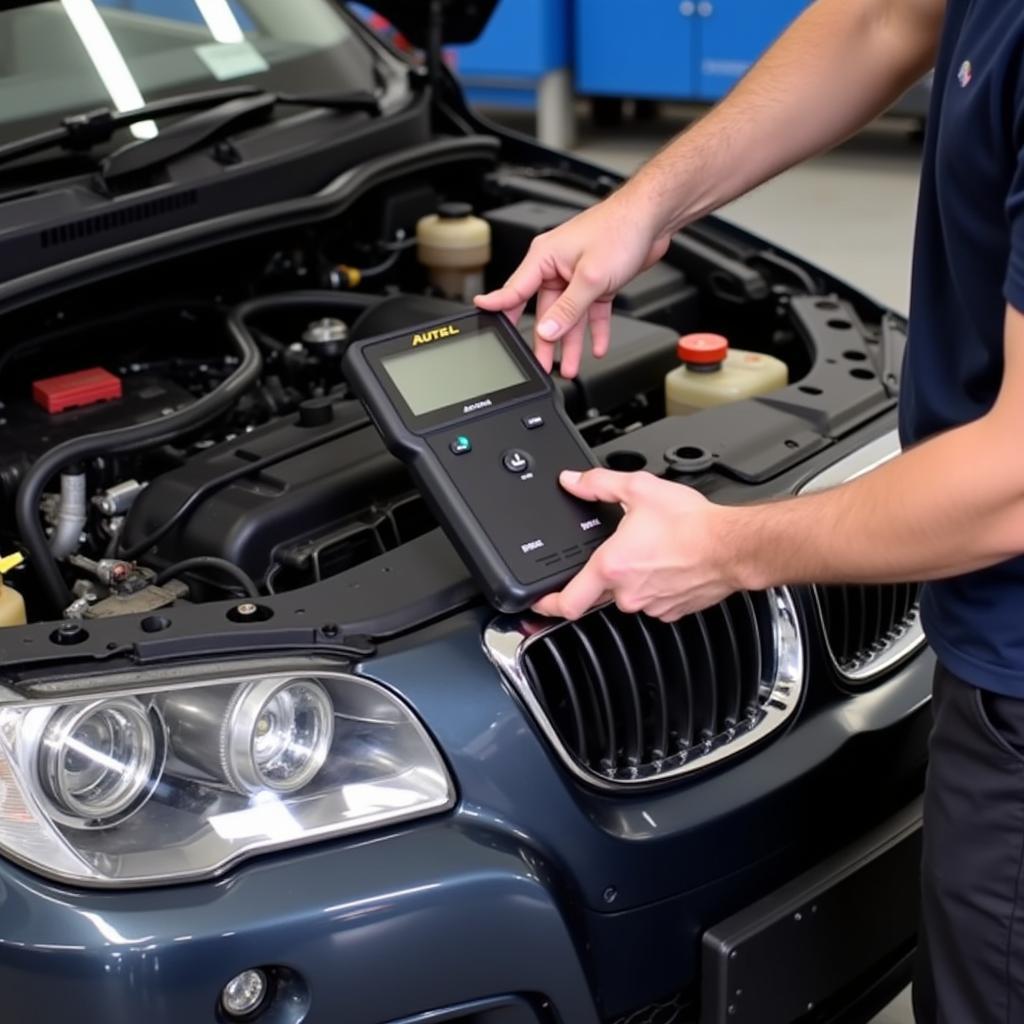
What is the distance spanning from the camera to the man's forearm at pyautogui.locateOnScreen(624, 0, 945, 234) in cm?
154

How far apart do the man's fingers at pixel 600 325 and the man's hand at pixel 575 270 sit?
0.11 ft

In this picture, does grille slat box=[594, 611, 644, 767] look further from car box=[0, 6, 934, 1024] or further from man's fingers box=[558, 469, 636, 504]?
man's fingers box=[558, 469, 636, 504]

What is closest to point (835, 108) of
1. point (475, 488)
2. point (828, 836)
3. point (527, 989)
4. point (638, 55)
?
point (475, 488)

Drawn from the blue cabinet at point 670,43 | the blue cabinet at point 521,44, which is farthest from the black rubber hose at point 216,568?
the blue cabinet at point 521,44

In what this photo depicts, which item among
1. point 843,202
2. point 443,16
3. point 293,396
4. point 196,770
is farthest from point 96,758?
point 843,202

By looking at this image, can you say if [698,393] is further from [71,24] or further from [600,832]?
[71,24]

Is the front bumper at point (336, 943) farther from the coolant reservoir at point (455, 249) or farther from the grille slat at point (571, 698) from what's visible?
the coolant reservoir at point (455, 249)

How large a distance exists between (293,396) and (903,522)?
3.27 feet

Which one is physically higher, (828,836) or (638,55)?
(828,836)

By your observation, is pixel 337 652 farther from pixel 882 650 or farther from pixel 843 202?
pixel 843 202

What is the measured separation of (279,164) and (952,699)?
117 centimetres

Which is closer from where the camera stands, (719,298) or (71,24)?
(71,24)

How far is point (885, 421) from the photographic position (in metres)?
1.77

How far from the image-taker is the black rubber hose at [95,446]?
1534 mm
